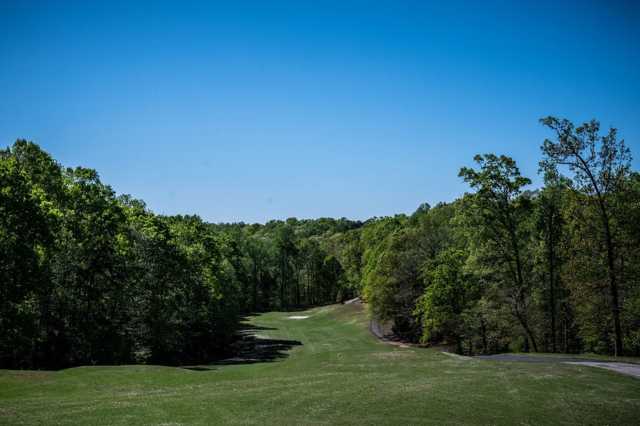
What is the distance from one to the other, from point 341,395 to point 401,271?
39599 mm

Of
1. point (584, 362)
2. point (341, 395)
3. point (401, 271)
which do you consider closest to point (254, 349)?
point (401, 271)

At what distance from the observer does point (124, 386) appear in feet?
82.2

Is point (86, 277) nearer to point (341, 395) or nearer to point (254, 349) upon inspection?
point (341, 395)

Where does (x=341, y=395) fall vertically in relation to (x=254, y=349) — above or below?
above

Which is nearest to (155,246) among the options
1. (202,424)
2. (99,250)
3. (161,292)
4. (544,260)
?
(161,292)

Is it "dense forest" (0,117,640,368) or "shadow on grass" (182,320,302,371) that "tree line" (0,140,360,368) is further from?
"shadow on grass" (182,320,302,371)

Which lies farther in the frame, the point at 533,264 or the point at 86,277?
the point at 533,264

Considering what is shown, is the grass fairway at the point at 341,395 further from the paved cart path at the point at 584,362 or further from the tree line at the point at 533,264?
the tree line at the point at 533,264

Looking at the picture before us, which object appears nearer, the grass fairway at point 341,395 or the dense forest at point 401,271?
the grass fairway at point 341,395

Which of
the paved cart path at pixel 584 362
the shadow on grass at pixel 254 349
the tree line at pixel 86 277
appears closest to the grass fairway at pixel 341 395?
the paved cart path at pixel 584 362

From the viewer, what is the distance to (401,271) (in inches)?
2341

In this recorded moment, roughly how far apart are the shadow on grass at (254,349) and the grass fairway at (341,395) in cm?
1423

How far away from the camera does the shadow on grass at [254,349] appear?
47291mm

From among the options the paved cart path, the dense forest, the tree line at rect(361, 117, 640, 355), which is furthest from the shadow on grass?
the paved cart path
